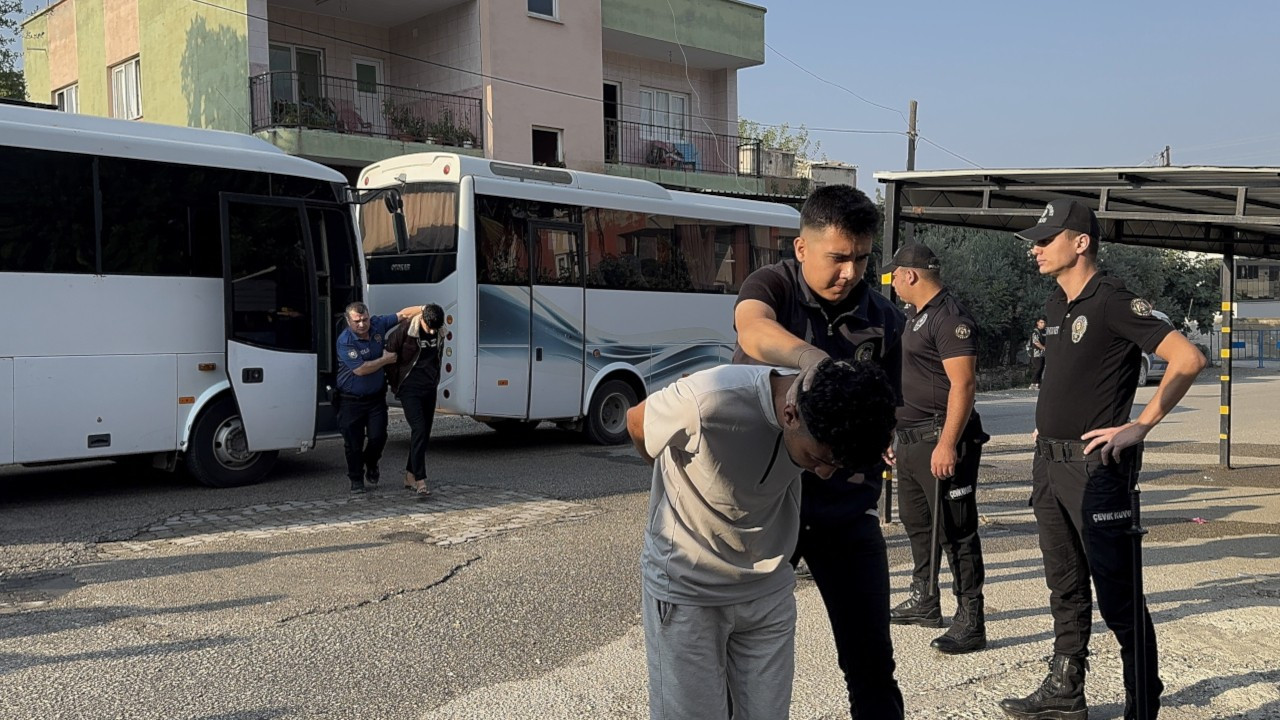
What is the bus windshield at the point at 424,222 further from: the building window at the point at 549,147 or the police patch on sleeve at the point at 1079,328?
the building window at the point at 549,147

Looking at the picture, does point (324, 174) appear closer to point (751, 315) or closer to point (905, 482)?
point (905, 482)

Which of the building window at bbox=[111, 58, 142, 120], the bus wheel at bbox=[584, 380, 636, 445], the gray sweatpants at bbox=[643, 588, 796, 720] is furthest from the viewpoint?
the building window at bbox=[111, 58, 142, 120]

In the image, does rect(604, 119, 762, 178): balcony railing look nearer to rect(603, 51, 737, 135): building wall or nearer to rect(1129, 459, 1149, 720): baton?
rect(603, 51, 737, 135): building wall

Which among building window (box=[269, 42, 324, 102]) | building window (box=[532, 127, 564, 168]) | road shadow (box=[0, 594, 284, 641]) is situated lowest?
road shadow (box=[0, 594, 284, 641])

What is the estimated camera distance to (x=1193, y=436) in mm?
15203

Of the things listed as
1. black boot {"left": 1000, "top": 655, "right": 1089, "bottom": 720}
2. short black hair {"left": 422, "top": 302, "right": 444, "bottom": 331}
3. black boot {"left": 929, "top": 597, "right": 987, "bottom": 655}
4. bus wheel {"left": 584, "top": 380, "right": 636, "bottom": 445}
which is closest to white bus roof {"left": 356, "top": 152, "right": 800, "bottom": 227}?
bus wheel {"left": 584, "top": 380, "right": 636, "bottom": 445}

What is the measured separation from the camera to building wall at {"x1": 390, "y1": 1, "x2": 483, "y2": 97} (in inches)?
858

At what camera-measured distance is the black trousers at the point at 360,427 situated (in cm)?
975

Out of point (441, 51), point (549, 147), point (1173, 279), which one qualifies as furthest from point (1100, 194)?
point (1173, 279)

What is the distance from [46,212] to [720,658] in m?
8.38

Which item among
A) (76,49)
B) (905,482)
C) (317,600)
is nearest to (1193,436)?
(905,482)

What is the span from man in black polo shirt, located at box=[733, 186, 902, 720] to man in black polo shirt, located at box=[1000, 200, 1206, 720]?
105cm

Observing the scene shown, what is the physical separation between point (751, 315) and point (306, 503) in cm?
688

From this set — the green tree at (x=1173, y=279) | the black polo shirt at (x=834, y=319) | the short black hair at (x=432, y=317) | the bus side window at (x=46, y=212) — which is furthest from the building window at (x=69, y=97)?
the green tree at (x=1173, y=279)
